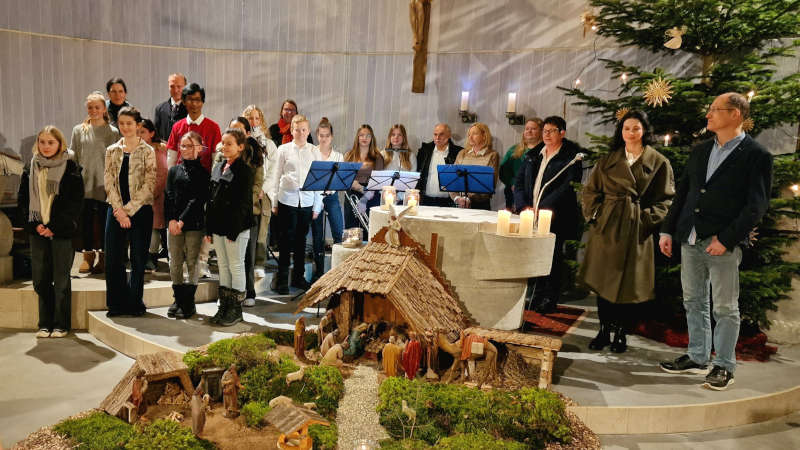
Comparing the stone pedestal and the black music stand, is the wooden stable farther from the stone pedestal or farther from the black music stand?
the black music stand

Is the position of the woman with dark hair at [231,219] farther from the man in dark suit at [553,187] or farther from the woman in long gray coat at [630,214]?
the woman in long gray coat at [630,214]

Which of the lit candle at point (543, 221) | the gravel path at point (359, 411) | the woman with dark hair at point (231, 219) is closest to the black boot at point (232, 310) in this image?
the woman with dark hair at point (231, 219)

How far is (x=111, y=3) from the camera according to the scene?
25.4 feet

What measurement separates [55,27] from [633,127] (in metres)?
6.76

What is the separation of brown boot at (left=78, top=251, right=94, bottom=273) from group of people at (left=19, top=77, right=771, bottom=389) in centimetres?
1

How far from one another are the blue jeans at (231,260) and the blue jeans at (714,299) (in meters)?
3.20

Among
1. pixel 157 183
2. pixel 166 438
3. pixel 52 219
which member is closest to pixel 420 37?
pixel 157 183

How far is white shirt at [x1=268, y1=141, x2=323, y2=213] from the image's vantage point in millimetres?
5805

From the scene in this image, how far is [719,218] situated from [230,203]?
3380 millimetres

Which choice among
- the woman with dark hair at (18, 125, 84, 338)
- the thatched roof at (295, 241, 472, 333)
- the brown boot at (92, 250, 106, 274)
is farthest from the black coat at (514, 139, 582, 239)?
the brown boot at (92, 250, 106, 274)

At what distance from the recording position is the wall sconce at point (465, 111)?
7281 mm

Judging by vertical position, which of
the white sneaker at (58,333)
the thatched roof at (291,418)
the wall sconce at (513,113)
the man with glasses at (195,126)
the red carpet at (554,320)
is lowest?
the white sneaker at (58,333)

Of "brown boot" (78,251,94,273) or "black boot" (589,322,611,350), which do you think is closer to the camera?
"black boot" (589,322,611,350)

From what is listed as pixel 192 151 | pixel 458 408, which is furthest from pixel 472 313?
pixel 192 151
